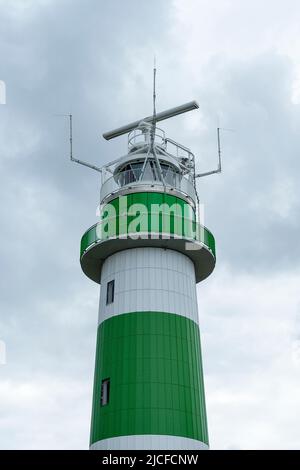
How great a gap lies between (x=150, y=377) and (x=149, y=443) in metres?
2.93

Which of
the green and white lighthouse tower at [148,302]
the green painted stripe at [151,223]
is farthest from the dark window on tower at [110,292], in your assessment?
the green painted stripe at [151,223]

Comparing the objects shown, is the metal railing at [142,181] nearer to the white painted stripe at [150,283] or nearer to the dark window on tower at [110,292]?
the white painted stripe at [150,283]

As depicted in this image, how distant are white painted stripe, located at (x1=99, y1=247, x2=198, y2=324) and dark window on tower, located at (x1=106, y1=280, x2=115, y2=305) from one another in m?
0.21

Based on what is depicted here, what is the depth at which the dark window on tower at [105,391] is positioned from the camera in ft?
104

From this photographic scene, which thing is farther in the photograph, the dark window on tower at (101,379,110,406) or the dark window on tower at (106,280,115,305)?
the dark window on tower at (106,280,115,305)

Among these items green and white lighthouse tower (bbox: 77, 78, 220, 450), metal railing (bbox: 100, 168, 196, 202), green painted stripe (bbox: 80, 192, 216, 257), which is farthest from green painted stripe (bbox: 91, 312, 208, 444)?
metal railing (bbox: 100, 168, 196, 202)

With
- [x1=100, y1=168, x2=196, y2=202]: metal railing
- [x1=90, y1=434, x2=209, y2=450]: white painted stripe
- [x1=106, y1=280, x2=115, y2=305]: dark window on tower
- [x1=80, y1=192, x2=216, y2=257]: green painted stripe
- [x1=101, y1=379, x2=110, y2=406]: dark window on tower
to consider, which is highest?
[x1=100, y1=168, x2=196, y2=202]: metal railing

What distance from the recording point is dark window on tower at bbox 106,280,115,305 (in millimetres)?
33941

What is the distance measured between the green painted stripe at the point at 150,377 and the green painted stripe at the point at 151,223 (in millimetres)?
4144

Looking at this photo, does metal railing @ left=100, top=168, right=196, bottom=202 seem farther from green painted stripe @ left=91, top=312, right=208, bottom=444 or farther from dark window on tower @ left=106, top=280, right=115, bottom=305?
green painted stripe @ left=91, top=312, right=208, bottom=444

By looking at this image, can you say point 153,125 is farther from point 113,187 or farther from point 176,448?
point 176,448

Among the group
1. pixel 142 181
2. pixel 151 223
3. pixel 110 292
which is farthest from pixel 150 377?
pixel 142 181

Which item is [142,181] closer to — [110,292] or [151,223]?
[151,223]

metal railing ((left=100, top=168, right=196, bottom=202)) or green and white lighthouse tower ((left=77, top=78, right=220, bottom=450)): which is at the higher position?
metal railing ((left=100, top=168, right=196, bottom=202))
